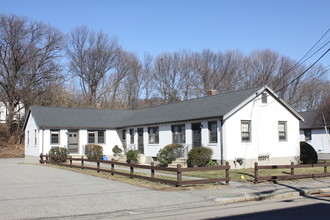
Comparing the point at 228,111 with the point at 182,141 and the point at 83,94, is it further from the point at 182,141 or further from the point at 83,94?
the point at 83,94

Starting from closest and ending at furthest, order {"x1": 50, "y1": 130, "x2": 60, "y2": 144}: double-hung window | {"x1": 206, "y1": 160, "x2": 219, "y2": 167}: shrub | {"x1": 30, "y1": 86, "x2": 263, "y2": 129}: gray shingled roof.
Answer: {"x1": 206, "y1": 160, "x2": 219, "y2": 167}: shrub, {"x1": 30, "y1": 86, "x2": 263, "y2": 129}: gray shingled roof, {"x1": 50, "y1": 130, "x2": 60, "y2": 144}: double-hung window

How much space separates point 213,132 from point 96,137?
49.4 ft

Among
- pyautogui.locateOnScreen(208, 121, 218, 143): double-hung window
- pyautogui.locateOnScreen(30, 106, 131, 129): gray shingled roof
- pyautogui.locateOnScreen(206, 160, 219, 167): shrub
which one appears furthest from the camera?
pyautogui.locateOnScreen(30, 106, 131, 129): gray shingled roof

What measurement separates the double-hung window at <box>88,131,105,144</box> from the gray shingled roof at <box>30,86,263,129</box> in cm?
Answer: 73

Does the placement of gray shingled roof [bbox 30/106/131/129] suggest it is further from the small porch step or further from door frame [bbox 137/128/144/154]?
the small porch step

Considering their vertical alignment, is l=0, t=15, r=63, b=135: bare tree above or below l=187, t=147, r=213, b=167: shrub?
above

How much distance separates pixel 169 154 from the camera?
26.2 m

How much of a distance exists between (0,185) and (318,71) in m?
61.7

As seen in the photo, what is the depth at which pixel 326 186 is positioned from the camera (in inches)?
631

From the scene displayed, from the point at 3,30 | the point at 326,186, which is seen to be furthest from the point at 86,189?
the point at 3,30

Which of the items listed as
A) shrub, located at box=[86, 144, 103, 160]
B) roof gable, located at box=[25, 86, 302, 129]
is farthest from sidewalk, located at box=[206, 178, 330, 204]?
shrub, located at box=[86, 144, 103, 160]

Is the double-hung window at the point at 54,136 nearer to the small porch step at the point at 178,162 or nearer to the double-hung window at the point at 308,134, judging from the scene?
the small porch step at the point at 178,162

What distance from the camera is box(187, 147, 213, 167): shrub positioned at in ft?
79.2

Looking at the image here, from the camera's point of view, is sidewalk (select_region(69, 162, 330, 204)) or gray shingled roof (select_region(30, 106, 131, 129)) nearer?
sidewalk (select_region(69, 162, 330, 204))
